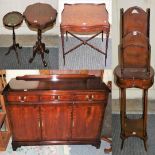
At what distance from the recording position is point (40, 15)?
2744 mm

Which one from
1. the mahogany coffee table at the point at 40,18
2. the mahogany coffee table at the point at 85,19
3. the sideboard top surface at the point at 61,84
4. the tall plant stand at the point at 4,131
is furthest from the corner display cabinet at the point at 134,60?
the tall plant stand at the point at 4,131

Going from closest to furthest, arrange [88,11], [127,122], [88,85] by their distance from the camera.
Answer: [88,85], [88,11], [127,122]

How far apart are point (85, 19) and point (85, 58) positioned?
32cm

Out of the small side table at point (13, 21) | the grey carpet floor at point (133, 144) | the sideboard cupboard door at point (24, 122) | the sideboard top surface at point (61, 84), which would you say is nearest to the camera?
the sideboard top surface at point (61, 84)

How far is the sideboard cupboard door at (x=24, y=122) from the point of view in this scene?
8.75 ft

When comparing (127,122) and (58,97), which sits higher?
(58,97)

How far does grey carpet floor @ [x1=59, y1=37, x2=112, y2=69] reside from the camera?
8.55 feet

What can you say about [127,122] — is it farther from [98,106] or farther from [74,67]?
[74,67]

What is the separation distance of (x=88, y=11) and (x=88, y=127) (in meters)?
0.97

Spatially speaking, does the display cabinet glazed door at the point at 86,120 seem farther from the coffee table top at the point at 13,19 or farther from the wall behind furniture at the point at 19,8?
the coffee table top at the point at 13,19

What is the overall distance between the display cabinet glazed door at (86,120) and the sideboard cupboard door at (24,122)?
31 centimetres

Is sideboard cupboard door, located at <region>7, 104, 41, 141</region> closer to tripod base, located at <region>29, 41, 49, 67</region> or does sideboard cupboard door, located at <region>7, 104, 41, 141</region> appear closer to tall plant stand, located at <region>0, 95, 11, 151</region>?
tall plant stand, located at <region>0, 95, 11, 151</region>

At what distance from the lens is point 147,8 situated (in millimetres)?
3090

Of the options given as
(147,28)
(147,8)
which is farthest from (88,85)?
(147,8)
